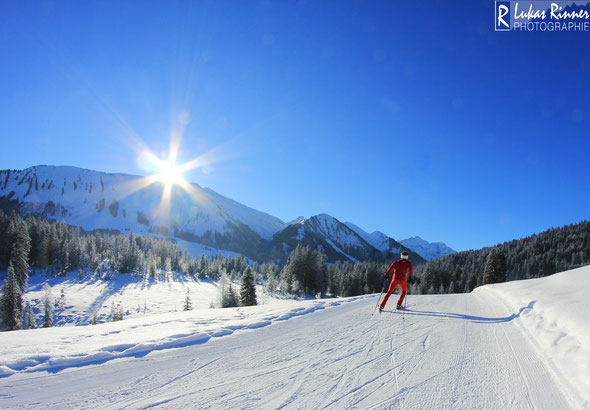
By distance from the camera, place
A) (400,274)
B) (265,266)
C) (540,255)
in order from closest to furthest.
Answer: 1. (400,274)
2. (540,255)
3. (265,266)

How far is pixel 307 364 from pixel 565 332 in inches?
219

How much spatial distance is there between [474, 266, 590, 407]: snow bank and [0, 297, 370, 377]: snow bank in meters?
5.80

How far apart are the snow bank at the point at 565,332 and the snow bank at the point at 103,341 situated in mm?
5795

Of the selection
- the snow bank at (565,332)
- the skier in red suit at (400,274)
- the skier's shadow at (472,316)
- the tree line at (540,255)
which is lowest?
the tree line at (540,255)

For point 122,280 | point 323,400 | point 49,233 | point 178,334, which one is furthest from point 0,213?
point 323,400

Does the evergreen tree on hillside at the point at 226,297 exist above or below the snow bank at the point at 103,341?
below

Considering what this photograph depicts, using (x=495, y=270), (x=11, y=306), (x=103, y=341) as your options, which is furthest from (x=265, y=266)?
(x=103, y=341)

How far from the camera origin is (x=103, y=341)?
5.06 m

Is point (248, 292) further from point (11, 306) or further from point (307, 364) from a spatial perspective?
point (307, 364)

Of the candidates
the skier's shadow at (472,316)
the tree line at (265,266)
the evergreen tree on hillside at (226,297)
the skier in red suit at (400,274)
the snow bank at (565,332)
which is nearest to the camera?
the snow bank at (565,332)

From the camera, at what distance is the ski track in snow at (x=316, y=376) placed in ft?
10.1

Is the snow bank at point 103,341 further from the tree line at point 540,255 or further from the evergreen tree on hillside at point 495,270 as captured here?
the tree line at point 540,255

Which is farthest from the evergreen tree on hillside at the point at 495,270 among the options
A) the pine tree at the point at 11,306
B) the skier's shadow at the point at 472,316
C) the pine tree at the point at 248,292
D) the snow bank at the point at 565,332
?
the pine tree at the point at 11,306

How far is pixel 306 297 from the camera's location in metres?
43.1
